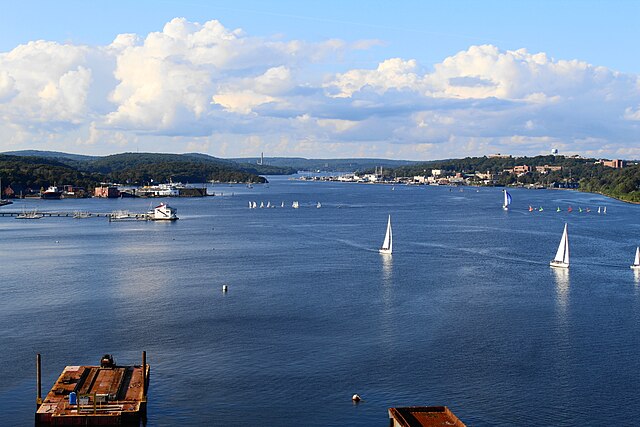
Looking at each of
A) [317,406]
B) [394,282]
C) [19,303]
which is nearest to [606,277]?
[394,282]

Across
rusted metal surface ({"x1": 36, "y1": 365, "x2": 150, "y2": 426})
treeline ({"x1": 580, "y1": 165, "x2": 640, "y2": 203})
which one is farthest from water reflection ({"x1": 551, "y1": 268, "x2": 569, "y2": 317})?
treeline ({"x1": 580, "y1": 165, "x2": 640, "y2": 203})

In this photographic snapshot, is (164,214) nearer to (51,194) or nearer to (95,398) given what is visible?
(51,194)

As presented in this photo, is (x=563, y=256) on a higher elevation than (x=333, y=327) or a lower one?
higher

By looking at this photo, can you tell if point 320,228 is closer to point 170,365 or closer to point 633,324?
point 633,324

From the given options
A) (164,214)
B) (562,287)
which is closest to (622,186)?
(164,214)

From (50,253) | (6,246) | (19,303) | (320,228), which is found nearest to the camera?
(19,303)

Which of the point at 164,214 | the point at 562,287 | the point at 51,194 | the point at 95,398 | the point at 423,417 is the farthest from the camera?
the point at 51,194
